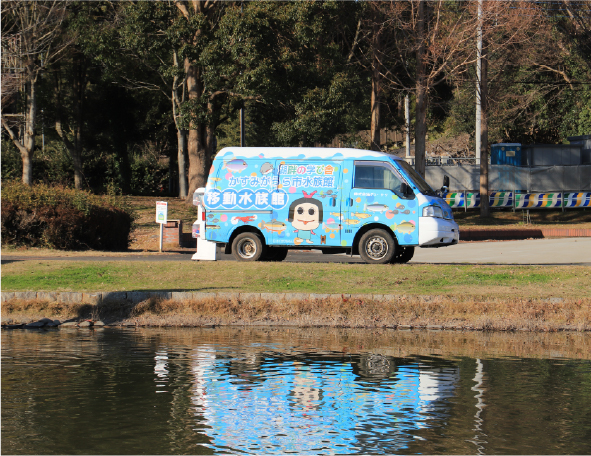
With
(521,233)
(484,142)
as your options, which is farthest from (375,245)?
(484,142)

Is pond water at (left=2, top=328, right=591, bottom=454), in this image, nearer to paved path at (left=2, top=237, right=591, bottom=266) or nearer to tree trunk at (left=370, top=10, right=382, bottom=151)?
paved path at (left=2, top=237, right=591, bottom=266)

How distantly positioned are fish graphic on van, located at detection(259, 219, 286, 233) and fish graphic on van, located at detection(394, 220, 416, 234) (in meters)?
2.29

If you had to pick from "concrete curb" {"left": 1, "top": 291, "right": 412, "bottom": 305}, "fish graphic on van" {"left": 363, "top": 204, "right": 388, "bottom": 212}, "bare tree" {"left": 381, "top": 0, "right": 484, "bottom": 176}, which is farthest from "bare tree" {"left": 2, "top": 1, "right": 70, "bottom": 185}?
"concrete curb" {"left": 1, "top": 291, "right": 412, "bottom": 305}

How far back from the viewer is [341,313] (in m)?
12.0

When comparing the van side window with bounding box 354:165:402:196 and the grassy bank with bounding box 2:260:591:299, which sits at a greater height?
the van side window with bounding box 354:165:402:196

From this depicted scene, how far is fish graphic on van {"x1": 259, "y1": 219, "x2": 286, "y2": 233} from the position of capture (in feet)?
54.7

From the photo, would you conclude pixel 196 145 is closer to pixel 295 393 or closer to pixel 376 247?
pixel 376 247

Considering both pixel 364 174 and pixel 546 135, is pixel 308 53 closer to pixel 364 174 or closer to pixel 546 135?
pixel 364 174

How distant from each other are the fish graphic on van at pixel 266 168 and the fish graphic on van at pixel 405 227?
2.76 meters

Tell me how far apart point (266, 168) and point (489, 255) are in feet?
23.7

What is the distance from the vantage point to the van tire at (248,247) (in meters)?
16.9

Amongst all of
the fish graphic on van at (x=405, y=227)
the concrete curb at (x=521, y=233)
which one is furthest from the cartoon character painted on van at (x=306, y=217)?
the concrete curb at (x=521, y=233)

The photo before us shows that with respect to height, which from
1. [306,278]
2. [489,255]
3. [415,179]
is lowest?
[306,278]

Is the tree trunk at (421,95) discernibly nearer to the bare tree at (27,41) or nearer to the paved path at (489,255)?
the paved path at (489,255)
